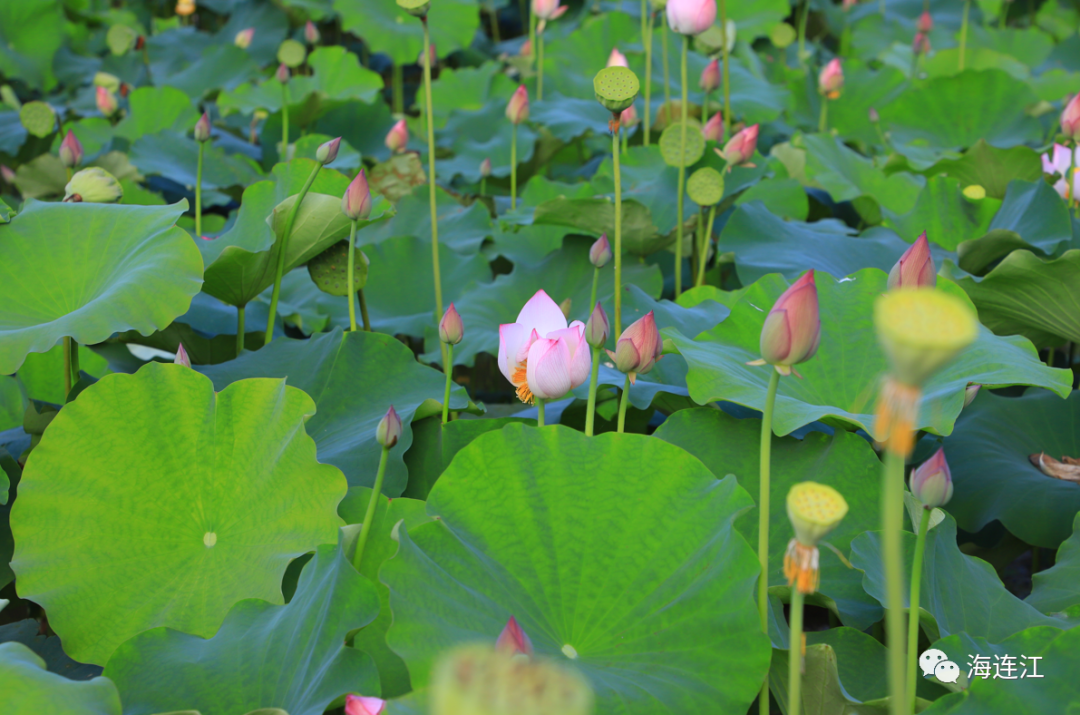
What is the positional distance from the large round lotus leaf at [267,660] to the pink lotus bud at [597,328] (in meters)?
0.35

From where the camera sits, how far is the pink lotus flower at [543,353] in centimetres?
90

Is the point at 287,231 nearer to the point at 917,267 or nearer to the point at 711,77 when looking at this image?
the point at 917,267

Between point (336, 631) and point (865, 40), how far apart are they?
382 centimetres

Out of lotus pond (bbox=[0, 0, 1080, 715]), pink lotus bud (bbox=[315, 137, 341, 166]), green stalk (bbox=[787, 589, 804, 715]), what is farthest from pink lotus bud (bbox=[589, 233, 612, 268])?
green stalk (bbox=[787, 589, 804, 715])

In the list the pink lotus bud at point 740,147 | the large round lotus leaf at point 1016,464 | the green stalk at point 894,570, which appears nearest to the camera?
the green stalk at point 894,570

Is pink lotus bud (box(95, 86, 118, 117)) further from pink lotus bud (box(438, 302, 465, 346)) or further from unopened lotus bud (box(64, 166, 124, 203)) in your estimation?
pink lotus bud (box(438, 302, 465, 346))

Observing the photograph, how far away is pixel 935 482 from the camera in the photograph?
68 cm

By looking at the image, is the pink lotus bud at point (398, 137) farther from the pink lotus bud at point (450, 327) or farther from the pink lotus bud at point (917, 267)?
the pink lotus bud at point (917, 267)

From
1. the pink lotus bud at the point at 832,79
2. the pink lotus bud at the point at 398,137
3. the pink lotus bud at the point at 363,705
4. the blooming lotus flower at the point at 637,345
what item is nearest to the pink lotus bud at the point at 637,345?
the blooming lotus flower at the point at 637,345

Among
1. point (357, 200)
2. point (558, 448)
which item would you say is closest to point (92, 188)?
point (357, 200)

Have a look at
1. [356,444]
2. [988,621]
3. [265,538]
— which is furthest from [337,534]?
[988,621]

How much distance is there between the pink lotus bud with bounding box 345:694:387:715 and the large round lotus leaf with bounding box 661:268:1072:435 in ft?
1.64

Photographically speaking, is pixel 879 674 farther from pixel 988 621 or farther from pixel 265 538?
pixel 265 538

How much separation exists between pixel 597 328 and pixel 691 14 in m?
0.79
